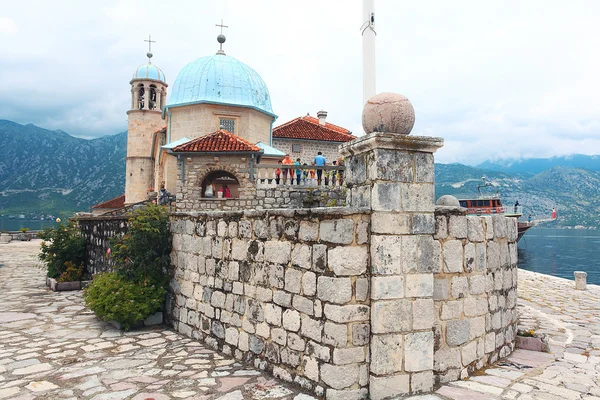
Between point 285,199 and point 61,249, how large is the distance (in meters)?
7.93

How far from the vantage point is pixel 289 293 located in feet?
14.2

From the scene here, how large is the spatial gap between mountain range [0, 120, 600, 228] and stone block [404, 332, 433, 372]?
137m

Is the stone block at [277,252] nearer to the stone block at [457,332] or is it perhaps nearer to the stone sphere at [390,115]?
the stone sphere at [390,115]

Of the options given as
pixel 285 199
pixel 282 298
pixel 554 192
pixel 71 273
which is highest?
pixel 554 192

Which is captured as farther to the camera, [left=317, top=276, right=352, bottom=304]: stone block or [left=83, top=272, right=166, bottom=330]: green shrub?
[left=83, top=272, right=166, bottom=330]: green shrub

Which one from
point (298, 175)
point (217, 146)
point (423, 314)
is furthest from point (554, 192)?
point (423, 314)

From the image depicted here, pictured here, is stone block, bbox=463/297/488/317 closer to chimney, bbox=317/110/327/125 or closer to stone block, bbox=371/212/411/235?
stone block, bbox=371/212/411/235

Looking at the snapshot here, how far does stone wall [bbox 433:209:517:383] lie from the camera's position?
13.9 ft

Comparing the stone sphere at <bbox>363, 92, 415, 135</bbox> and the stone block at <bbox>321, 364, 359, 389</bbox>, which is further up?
the stone sphere at <bbox>363, 92, 415, 135</bbox>

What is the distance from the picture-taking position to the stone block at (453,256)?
4273 mm

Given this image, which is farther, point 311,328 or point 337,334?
point 311,328

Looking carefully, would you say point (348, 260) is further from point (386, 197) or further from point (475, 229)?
point (475, 229)

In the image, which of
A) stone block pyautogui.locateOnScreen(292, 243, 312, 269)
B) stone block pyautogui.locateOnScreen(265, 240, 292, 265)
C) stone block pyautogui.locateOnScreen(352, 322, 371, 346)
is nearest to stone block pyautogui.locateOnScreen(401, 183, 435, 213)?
stone block pyautogui.locateOnScreen(292, 243, 312, 269)

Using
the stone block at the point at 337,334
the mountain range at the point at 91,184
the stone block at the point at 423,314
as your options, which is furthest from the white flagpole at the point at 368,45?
the mountain range at the point at 91,184
